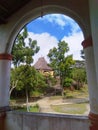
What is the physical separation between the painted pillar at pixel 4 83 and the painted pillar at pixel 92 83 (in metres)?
1.86

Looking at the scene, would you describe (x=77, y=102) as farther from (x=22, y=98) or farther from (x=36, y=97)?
(x=22, y=98)

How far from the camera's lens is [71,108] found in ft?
10.0

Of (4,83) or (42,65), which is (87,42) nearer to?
(42,65)

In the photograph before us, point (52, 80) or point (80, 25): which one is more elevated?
point (80, 25)

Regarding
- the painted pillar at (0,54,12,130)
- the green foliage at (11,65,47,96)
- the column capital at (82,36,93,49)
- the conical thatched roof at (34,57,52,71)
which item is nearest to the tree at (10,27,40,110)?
the green foliage at (11,65,47,96)

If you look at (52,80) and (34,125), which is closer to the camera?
(34,125)

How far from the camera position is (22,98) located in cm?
362

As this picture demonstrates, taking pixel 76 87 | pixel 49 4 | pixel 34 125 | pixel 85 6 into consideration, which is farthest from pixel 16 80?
pixel 85 6

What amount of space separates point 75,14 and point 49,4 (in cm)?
62

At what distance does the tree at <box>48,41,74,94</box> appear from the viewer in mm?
3675

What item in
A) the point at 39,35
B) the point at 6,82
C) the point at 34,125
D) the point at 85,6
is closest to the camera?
the point at 85,6

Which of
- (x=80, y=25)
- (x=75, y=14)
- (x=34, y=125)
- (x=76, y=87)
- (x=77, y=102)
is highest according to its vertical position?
(x=75, y=14)

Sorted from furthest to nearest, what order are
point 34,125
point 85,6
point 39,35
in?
point 39,35, point 34,125, point 85,6

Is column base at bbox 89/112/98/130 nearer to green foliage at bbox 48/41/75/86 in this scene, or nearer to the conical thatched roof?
green foliage at bbox 48/41/75/86
